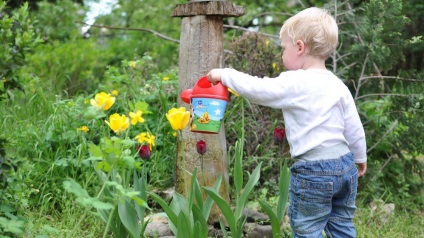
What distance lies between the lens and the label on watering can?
9.59 feet

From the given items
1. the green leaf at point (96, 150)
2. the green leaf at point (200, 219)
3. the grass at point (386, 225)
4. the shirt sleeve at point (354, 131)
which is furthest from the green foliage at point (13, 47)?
the grass at point (386, 225)

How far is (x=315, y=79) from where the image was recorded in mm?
2869

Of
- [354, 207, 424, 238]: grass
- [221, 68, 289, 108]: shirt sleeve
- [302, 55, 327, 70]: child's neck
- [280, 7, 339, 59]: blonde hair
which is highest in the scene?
[280, 7, 339, 59]: blonde hair

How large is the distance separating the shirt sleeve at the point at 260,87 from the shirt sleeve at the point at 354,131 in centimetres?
36

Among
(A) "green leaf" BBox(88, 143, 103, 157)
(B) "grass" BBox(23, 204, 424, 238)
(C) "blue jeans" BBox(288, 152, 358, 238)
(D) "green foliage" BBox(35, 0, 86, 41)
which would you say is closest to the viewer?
(A) "green leaf" BBox(88, 143, 103, 157)

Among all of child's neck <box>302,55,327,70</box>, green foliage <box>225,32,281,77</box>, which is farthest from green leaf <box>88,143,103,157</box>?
green foliage <box>225,32,281,77</box>

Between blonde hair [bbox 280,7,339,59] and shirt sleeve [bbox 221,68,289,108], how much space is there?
210 millimetres

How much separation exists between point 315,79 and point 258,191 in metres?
1.78

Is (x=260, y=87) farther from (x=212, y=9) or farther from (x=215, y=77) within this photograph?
(x=212, y=9)

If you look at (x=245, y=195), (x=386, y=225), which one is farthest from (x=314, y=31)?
(x=386, y=225)

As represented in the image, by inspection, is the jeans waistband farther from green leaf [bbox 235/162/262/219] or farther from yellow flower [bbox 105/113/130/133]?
yellow flower [bbox 105/113/130/133]

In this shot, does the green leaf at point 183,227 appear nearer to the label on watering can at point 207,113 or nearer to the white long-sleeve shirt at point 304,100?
the label on watering can at point 207,113

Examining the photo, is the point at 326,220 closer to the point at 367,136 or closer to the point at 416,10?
the point at 367,136

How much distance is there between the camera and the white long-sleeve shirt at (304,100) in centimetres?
284
